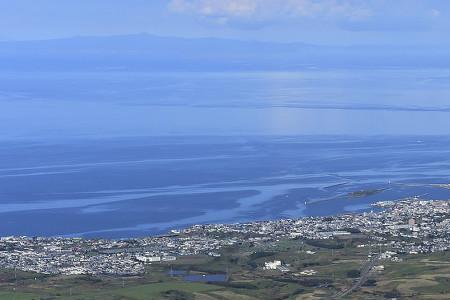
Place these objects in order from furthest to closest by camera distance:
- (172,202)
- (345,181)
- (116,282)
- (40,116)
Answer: (40,116), (345,181), (172,202), (116,282)

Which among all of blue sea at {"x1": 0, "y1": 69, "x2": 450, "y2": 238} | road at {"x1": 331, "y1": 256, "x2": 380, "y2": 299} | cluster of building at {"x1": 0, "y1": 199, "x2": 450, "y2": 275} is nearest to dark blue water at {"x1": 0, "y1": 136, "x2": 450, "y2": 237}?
blue sea at {"x1": 0, "y1": 69, "x2": 450, "y2": 238}

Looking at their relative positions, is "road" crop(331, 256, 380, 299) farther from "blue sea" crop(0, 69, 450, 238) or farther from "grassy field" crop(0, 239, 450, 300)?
"blue sea" crop(0, 69, 450, 238)

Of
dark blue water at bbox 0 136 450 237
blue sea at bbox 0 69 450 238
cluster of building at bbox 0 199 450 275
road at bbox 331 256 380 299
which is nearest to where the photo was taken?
road at bbox 331 256 380 299

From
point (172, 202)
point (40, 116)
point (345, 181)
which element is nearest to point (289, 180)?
point (345, 181)

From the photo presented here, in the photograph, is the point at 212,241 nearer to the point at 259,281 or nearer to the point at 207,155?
the point at 259,281

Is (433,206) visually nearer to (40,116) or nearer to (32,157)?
(32,157)


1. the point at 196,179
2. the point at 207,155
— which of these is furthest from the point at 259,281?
the point at 207,155

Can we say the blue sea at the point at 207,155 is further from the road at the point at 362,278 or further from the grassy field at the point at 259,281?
the road at the point at 362,278

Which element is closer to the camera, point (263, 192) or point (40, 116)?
point (263, 192)
